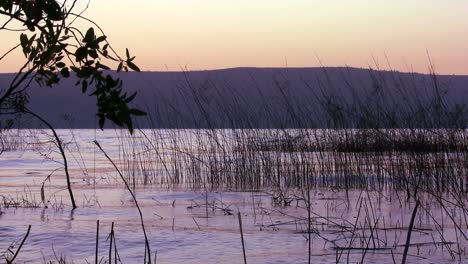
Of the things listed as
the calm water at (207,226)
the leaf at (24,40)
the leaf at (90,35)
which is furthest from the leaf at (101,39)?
the calm water at (207,226)

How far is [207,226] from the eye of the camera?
15.7 feet

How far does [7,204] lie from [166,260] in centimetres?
277

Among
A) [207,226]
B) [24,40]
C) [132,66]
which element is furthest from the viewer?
[207,226]

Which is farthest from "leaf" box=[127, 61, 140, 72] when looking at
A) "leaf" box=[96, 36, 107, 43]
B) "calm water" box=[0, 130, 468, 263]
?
"calm water" box=[0, 130, 468, 263]

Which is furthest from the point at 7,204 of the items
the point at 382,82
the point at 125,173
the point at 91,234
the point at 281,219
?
the point at 382,82

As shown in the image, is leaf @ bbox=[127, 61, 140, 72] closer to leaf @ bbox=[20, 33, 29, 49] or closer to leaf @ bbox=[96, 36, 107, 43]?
leaf @ bbox=[96, 36, 107, 43]

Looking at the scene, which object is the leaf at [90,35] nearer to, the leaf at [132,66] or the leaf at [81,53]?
the leaf at [81,53]

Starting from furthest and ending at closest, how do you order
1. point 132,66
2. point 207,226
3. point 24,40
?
1. point 207,226
2. point 24,40
3. point 132,66

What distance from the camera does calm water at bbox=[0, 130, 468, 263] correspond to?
12.2 feet

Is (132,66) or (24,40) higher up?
(24,40)

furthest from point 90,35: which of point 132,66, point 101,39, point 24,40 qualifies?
point 24,40

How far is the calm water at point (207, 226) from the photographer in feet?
12.2

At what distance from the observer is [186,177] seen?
856cm

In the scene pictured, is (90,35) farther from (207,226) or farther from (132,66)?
(207,226)
